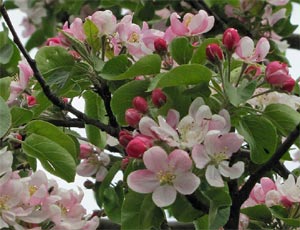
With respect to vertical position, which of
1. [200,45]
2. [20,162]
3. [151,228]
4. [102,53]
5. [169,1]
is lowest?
[169,1]

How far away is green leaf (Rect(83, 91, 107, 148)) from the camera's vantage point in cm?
238

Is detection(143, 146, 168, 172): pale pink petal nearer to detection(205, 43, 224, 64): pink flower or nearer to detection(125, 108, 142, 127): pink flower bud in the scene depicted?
detection(125, 108, 142, 127): pink flower bud

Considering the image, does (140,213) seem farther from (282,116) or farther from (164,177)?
(282,116)

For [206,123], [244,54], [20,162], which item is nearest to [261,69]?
[244,54]

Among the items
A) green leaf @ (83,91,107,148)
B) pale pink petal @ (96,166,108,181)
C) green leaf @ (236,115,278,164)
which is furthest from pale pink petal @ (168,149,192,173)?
pale pink petal @ (96,166,108,181)

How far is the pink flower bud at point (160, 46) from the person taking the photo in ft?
6.51

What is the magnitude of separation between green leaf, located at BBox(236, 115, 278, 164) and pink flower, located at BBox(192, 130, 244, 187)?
82 millimetres

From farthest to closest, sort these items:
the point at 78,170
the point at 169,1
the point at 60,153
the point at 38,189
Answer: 1. the point at 169,1
2. the point at 78,170
3. the point at 60,153
4. the point at 38,189

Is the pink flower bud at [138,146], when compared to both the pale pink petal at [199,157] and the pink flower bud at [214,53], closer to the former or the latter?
the pale pink petal at [199,157]

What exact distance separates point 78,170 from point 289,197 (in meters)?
0.70

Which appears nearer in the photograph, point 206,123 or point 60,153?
point 206,123

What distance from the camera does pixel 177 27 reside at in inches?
82.2

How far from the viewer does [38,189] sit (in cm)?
193

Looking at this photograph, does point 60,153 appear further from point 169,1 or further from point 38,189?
point 169,1
